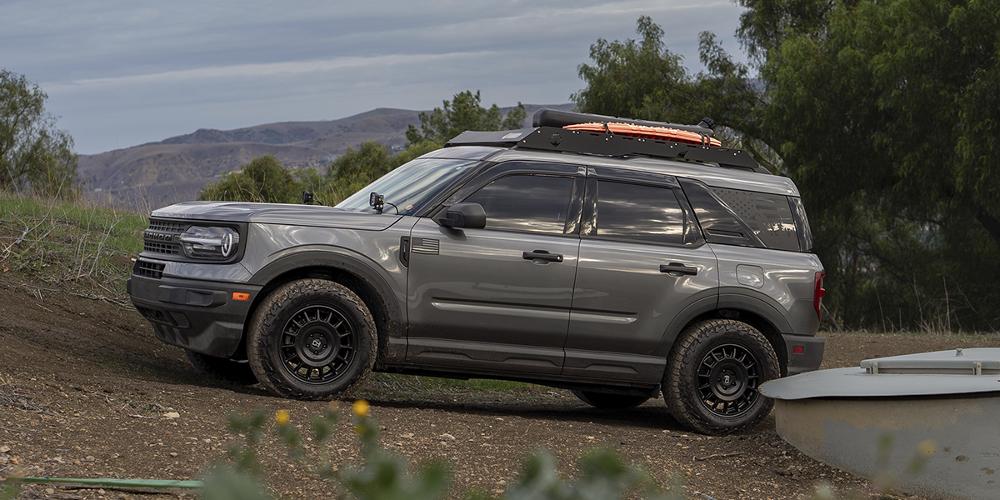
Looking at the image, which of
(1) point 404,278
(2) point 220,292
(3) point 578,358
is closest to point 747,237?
(3) point 578,358

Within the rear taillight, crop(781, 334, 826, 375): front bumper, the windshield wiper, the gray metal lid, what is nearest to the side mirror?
the windshield wiper

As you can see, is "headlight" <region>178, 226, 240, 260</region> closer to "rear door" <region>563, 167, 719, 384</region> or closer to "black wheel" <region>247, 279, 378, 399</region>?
"black wheel" <region>247, 279, 378, 399</region>

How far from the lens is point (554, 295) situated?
28.5ft

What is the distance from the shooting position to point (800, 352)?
367 inches

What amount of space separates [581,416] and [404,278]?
245 cm

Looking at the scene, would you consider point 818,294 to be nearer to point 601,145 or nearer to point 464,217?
point 601,145

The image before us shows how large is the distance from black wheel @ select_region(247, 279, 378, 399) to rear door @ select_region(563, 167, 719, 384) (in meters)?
1.41

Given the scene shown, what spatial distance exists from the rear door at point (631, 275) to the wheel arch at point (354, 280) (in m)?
1.16

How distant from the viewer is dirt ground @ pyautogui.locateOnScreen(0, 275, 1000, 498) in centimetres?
630

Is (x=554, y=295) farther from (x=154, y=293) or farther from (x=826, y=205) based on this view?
Result: (x=826, y=205)

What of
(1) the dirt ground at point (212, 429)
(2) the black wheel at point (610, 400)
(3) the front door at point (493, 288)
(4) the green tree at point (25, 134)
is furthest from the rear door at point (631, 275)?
(4) the green tree at point (25, 134)

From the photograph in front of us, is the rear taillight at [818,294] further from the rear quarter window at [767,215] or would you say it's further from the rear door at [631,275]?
the rear door at [631,275]

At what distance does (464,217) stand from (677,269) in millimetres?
1564

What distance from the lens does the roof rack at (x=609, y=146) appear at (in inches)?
360
